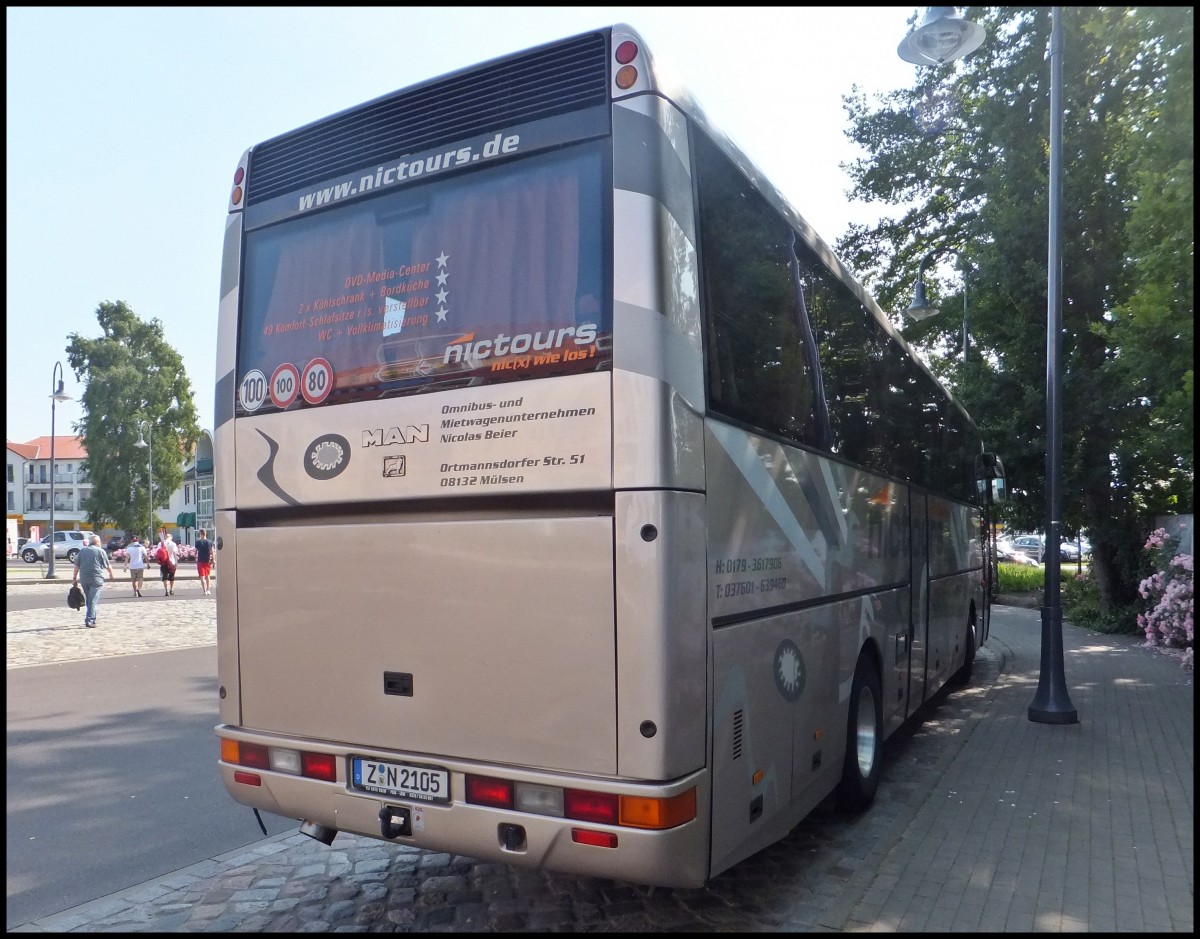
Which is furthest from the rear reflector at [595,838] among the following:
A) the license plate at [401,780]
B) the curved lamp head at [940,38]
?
the curved lamp head at [940,38]

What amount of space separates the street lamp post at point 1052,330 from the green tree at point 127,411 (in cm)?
6627

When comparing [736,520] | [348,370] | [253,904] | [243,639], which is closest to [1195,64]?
[736,520]

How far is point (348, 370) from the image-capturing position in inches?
176

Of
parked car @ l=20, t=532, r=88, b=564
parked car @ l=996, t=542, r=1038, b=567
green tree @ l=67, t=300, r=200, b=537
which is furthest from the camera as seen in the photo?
green tree @ l=67, t=300, r=200, b=537

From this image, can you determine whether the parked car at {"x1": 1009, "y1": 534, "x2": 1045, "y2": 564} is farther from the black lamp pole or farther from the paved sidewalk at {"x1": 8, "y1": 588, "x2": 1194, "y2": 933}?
the paved sidewalk at {"x1": 8, "y1": 588, "x2": 1194, "y2": 933}

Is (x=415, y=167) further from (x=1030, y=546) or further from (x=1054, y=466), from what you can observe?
(x=1030, y=546)

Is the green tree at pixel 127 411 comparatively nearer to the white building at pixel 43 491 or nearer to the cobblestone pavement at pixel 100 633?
the white building at pixel 43 491

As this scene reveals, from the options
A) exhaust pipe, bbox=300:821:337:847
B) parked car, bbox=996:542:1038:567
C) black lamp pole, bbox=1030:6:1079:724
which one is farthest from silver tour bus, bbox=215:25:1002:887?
parked car, bbox=996:542:1038:567

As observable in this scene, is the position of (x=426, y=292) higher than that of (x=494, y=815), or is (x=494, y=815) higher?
(x=426, y=292)

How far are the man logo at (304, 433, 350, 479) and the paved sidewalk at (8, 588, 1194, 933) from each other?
215cm

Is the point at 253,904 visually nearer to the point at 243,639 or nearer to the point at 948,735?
the point at 243,639

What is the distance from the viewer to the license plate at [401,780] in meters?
4.03

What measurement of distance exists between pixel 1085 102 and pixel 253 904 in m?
15.1

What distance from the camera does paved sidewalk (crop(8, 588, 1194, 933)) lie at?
445 cm
